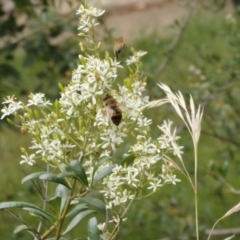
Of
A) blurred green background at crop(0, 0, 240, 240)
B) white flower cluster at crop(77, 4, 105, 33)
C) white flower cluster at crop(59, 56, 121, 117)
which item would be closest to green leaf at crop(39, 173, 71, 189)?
white flower cluster at crop(59, 56, 121, 117)

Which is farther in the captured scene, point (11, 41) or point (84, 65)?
point (11, 41)

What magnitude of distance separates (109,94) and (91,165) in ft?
0.46

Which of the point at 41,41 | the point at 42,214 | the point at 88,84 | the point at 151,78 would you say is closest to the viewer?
the point at 88,84

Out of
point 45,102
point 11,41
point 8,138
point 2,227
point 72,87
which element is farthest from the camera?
point 8,138

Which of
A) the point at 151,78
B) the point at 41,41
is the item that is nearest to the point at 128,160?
the point at 151,78

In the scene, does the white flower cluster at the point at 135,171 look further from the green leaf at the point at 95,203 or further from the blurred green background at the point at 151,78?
the blurred green background at the point at 151,78

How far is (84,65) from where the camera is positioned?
1170 millimetres

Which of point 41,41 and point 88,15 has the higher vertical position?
point 41,41

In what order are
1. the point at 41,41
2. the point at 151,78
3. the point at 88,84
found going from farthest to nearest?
the point at 41,41
the point at 151,78
the point at 88,84

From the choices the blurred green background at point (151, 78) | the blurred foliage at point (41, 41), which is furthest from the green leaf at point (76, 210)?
the blurred foliage at point (41, 41)

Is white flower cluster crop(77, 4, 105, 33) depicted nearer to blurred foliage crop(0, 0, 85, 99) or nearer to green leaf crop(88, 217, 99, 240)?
green leaf crop(88, 217, 99, 240)

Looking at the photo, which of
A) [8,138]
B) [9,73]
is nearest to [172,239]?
→ [9,73]

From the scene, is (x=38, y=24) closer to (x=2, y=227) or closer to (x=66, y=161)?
(x=2, y=227)

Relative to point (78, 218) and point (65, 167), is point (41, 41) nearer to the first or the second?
point (78, 218)
